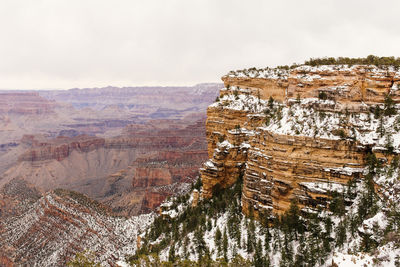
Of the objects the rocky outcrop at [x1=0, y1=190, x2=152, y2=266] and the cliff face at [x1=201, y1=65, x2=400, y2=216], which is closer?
the cliff face at [x1=201, y1=65, x2=400, y2=216]

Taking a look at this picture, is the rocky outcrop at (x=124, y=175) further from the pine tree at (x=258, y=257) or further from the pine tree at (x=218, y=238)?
the pine tree at (x=258, y=257)

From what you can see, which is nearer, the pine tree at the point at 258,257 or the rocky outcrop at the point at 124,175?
the pine tree at the point at 258,257

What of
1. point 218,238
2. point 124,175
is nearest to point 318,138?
point 218,238

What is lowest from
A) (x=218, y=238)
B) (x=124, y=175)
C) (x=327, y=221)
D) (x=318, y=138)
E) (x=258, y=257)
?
(x=124, y=175)

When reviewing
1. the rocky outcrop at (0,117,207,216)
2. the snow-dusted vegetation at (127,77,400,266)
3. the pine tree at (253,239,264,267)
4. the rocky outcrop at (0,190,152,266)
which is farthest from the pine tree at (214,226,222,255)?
the rocky outcrop at (0,117,207,216)

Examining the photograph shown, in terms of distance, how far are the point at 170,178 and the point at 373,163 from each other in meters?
105

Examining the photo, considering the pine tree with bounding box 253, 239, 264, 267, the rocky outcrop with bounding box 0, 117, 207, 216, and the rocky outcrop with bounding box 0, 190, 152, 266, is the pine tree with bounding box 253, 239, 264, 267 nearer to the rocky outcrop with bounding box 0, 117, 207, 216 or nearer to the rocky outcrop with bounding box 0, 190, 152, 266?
the rocky outcrop with bounding box 0, 190, 152, 266

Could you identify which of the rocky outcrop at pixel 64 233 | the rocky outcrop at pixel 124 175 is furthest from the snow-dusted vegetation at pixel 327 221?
the rocky outcrop at pixel 124 175

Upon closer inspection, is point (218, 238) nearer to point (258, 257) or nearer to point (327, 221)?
point (258, 257)

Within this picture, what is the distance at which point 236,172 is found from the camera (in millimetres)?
44125

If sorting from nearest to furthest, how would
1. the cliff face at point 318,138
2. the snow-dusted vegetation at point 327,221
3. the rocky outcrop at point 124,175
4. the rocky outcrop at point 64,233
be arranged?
the snow-dusted vegetation at point 327,221 → the cliff face at point 318,138 → the rocky outcrop at point 64,233 → the rocky outcrop at point 124,175

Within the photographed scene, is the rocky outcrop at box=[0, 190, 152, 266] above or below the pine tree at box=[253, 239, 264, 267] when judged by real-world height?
below

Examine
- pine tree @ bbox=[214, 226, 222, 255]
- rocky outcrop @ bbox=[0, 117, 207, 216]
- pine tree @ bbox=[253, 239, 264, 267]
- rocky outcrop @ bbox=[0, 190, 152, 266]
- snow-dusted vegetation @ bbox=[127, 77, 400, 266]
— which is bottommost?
rocky outcrop @ bbox=[0, 117, 207, 216]

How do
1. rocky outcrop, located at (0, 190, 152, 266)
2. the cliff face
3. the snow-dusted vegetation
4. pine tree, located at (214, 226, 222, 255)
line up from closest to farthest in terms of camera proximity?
the snow-dusted vegetation, the cliff face, pine tree, located at (214, 226, 222, 255), rocky outcrop, located at (0, 190, 152, 266)
